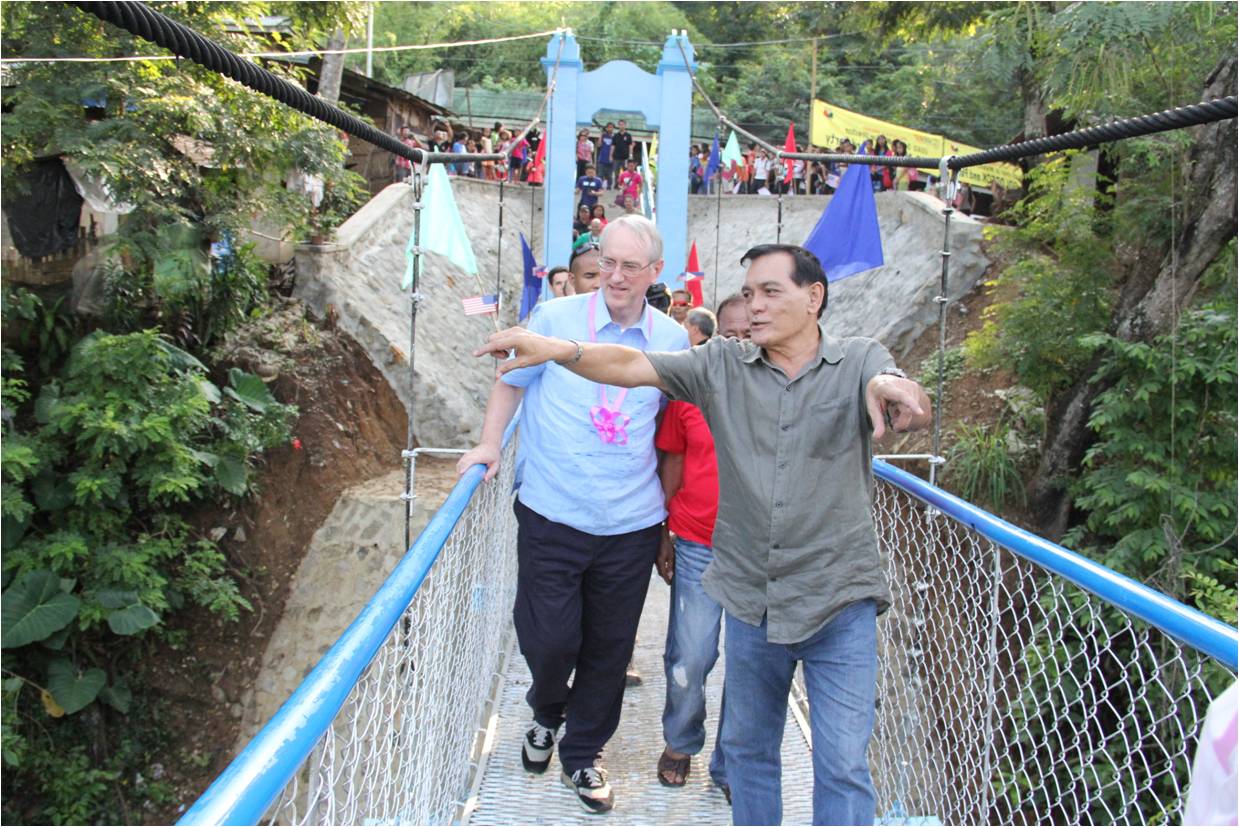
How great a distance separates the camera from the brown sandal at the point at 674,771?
117 inches

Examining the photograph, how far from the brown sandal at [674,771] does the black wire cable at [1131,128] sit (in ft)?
6.79

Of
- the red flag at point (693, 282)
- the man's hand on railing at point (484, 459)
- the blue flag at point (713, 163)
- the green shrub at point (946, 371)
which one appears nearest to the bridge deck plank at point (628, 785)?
the man's hand on railing at point (484, 459)

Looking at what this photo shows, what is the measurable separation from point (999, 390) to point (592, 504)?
6419 millimetres

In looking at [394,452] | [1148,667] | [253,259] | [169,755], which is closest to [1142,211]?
[1148,667]

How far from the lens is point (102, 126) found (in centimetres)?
671

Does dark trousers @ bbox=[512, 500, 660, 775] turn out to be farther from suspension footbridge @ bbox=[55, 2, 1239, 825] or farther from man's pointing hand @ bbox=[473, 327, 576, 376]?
man's pointing hand @ bbox=[473, 327, 576, 376]

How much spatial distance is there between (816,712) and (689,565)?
2.56ft

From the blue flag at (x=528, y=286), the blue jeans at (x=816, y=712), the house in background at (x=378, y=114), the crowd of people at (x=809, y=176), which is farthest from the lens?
the house in background at (x=378, y=114)

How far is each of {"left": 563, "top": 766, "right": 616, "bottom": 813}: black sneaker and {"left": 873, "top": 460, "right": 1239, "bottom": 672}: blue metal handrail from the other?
1255mm

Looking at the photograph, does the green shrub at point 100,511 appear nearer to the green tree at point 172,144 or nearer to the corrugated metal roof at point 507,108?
the green tree at point 172,144

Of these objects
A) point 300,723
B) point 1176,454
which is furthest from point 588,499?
point 1176,454

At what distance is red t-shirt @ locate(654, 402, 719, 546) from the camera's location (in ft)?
8.96

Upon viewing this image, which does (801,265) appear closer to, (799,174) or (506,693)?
(506,693)

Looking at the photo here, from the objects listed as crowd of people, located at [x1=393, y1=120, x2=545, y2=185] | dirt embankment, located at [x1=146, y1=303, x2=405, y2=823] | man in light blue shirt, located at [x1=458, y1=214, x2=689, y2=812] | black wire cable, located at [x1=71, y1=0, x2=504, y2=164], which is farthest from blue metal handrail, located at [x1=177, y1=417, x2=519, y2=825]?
crowd of people, located at [x1=393, y1=120, x2=545, y2=185]
